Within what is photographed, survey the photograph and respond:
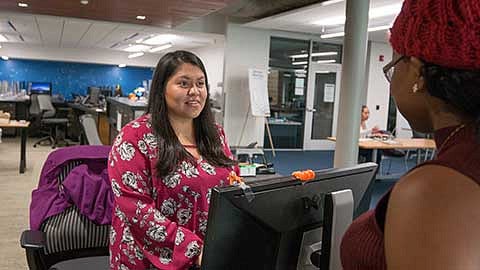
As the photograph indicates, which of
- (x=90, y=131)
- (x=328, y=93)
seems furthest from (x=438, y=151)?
(x=328, y=93)

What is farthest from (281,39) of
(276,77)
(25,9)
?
(25,9)

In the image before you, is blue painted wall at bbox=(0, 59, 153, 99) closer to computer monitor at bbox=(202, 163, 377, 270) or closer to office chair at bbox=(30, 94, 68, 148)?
office chair at bbox=(30, 94, 68, 148)

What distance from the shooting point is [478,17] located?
0.59 meters

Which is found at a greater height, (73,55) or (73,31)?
(73,31)

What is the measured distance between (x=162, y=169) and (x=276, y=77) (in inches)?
348

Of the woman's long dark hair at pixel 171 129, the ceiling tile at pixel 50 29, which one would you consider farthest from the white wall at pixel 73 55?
the woman's long dark hair at pixel 171 129

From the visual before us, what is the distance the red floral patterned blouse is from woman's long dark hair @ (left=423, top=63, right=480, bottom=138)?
0.98m

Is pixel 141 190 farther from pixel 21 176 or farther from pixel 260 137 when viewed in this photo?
pixel 260 137

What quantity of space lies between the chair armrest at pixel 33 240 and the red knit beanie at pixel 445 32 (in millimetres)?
1847

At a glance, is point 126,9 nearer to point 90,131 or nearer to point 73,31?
point 90,131

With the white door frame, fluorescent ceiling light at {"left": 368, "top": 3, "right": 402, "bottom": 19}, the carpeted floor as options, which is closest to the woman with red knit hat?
the carpeted floor

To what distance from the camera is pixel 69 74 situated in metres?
13.4

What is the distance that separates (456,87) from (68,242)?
2.01 m

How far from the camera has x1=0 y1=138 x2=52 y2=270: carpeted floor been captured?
3.67 metres
